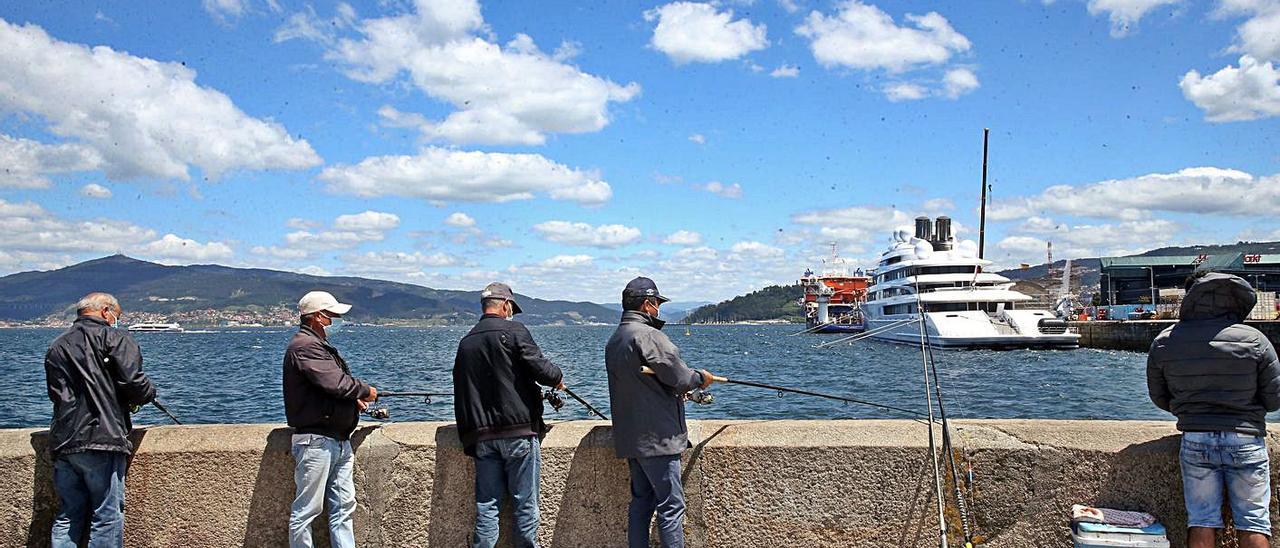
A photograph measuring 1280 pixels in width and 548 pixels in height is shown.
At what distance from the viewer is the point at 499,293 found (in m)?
4.64

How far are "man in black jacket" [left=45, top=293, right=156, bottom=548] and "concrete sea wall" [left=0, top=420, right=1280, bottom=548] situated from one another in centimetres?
31

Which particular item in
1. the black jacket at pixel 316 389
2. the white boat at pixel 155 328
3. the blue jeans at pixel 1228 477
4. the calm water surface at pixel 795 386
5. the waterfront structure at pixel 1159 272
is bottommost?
the white boat at pixel 155 328

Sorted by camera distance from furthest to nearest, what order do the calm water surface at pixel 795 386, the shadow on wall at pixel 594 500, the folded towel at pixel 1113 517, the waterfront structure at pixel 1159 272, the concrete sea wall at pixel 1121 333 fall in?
the waterfront structure at pixel 1159 272, the concrete sea wall at pixel 1121 333, the calm water surface at pixel 795 386, the shadow on wall at pixel 594 500, the folded towel at pixel 1113 517

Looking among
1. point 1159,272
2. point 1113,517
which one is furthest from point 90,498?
point 1159,272

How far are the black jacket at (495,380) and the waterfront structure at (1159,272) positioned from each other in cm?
9030

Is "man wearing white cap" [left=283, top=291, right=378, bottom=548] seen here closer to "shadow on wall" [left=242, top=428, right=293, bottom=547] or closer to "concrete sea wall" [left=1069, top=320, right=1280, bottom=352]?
"shadow on wall" [left=242, top=428, right=293, bottom=547]

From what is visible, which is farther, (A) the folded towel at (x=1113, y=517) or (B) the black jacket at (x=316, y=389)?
(B) the black jacket at (x=316, y=389)

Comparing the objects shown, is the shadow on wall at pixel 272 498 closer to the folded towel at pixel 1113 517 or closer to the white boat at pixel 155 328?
the folded towel at pixel 1113 517

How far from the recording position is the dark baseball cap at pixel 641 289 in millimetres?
4488

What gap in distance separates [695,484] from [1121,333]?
61.2m

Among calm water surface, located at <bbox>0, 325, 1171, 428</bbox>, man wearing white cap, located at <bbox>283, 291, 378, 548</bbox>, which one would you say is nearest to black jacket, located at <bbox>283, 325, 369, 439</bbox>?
man wearing white cap, located at <bbox>283, 291, 378, 548</bbox>

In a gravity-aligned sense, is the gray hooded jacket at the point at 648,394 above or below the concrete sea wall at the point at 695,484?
above

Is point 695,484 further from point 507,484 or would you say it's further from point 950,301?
point 950,301

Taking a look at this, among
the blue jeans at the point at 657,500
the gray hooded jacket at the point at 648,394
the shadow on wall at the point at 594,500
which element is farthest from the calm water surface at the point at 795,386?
the gray hooded jacket at the point at 648,394
